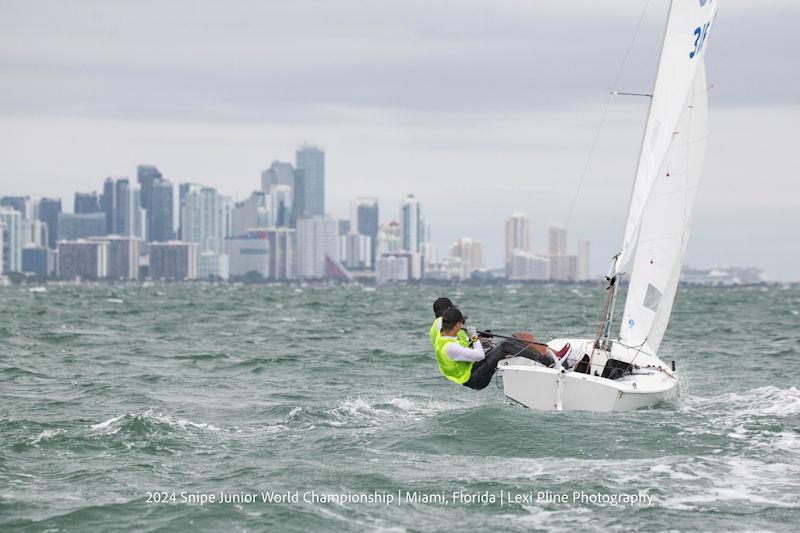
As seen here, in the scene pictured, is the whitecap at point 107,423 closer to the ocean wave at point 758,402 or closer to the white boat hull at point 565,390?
the white boat hull at point 565,390

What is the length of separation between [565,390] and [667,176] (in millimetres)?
4851

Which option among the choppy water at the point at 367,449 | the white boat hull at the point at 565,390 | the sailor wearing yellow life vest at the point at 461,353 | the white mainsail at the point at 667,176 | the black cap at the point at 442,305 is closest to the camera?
the choppy water at the point at 367,449

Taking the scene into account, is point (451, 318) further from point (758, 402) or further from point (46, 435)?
point (758, 402)

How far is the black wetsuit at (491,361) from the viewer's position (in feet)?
46.6

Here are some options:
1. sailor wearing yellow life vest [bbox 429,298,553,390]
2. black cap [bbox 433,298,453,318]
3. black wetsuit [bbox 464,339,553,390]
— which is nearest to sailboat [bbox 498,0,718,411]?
black wetsuit [bbox 464,339,553,390]

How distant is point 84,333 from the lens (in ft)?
113

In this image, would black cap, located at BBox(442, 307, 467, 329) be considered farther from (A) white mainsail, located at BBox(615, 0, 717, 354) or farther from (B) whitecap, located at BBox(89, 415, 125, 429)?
(B) whitecap, located at BBox(89, 415, 125, 429)

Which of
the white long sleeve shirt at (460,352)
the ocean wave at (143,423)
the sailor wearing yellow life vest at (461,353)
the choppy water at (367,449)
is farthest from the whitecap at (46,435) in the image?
the white long sleeve shirt at (460,352)

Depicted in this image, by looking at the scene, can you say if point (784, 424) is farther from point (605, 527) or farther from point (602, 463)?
point (605, 527)

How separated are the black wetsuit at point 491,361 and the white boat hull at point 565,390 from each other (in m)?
0.27

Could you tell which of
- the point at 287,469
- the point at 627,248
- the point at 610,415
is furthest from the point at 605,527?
the point at 627,248

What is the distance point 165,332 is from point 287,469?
25014 mm

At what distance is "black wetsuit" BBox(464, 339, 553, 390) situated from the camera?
46.6ft

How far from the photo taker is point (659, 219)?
59.0ft
